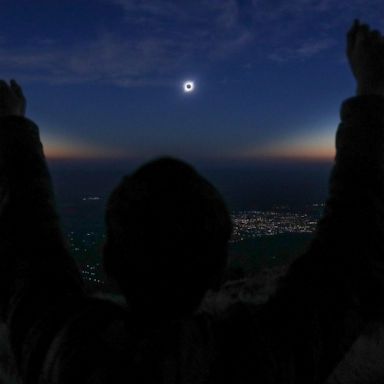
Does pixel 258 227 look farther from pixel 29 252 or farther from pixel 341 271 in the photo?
pixel 29 252

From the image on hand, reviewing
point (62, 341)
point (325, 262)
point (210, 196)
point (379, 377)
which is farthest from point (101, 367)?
point (379, 377)

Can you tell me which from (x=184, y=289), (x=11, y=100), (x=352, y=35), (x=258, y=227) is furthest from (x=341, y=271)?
(x=258, y=227)

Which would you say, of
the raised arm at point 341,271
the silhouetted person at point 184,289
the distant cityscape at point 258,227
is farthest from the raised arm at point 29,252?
the distant cityscape at point 258,227

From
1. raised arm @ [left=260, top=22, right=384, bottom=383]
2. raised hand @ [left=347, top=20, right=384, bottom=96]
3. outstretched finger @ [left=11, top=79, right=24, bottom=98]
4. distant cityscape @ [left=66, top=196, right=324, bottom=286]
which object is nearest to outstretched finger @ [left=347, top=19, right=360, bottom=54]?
raised hand @ [left=347, top=20, right=384, bottom=96]

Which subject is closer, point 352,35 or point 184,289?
point 184,289

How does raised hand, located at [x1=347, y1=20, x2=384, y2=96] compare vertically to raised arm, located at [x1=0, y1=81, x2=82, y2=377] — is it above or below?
above

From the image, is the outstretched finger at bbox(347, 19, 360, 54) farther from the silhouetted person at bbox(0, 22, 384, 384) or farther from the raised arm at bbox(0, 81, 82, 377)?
the raised arm at bbox(0, 81, 82, 377)

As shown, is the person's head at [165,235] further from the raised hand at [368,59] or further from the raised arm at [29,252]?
the raised hand at [368,59]

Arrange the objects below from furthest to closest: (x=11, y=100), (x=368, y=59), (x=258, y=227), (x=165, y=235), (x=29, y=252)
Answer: (x=258, y=227)
(x=11, y=100)
(x=368, y=59)
(x=29, y=252)
(x=165, y=235)
